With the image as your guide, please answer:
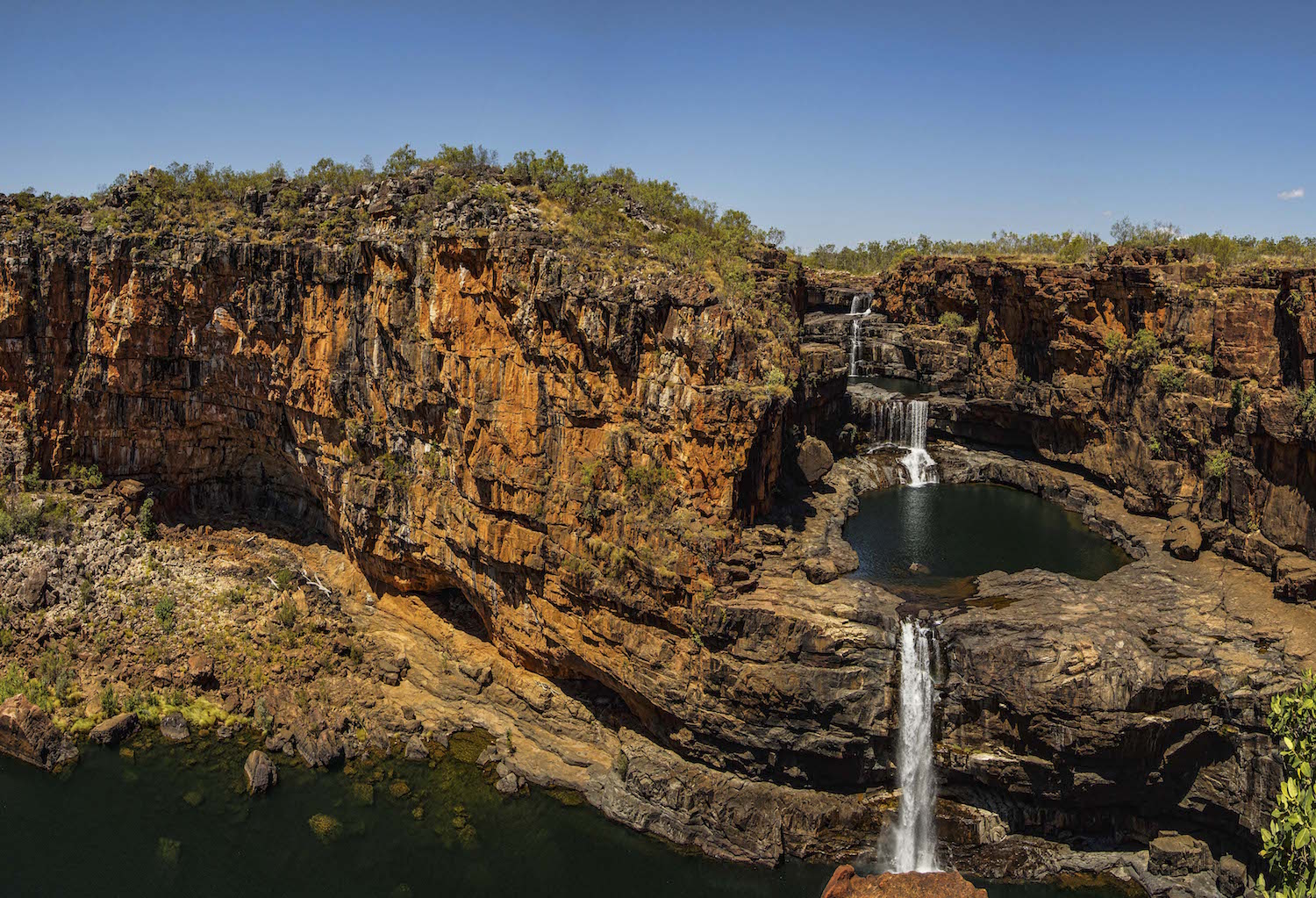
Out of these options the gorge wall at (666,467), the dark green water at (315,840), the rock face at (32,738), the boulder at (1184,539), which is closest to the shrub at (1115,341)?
the gorge wall at (666,467)

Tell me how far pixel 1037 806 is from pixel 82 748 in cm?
3175

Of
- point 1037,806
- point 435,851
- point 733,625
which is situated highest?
point 733,625

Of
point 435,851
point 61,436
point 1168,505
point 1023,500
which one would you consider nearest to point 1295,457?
point 1168,505

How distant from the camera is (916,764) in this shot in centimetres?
2945

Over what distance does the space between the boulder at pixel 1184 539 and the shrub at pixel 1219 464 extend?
224cm

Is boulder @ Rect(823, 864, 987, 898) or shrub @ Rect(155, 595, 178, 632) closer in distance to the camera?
boulder @ Rect(823, 864, 987, 898)

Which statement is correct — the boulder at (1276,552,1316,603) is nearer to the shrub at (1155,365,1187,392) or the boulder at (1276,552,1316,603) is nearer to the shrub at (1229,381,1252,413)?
the shrub at (1229,381,1252,413)

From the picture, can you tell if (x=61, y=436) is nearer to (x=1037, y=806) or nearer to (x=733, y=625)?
(x=733, y=625)

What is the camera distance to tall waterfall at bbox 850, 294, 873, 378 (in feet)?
228

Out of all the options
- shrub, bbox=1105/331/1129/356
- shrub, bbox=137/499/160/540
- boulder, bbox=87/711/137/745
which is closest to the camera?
boulder, bbox=87/711/137/745

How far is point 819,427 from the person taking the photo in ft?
180

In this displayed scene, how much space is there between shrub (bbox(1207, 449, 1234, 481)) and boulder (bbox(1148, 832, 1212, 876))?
16.9m

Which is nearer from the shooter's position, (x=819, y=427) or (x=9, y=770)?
(x=9, y=770)

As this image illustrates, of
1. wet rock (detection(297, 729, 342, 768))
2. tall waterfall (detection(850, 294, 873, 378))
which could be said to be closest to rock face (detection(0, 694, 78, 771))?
wet rock (detection(297, 729, 342, 768))
